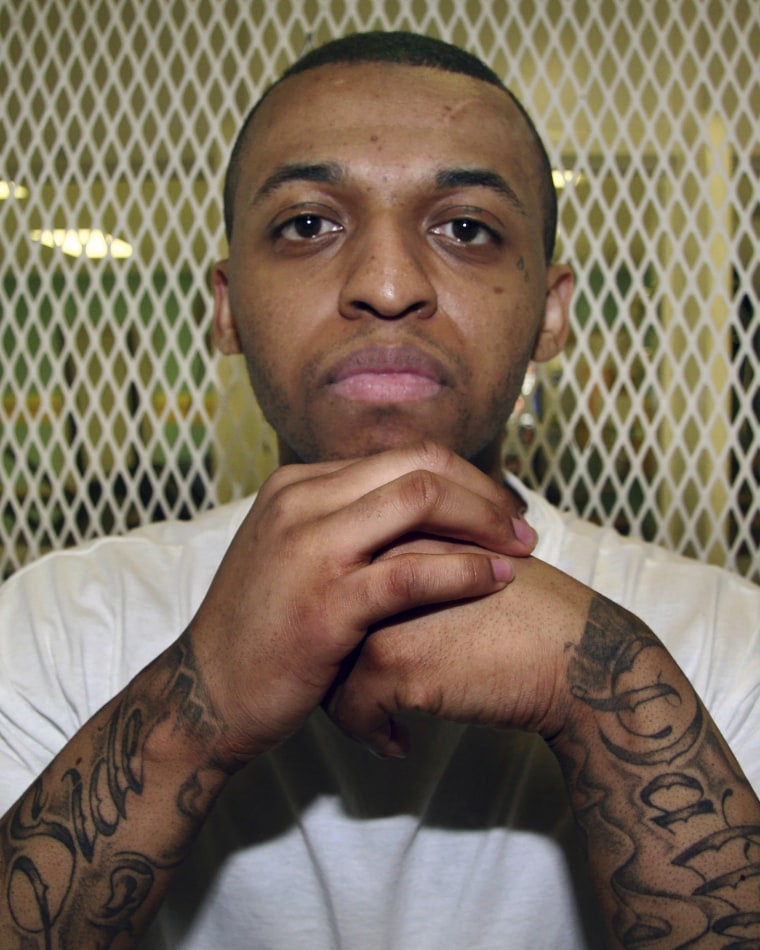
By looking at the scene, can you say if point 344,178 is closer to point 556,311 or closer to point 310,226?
point 310,226

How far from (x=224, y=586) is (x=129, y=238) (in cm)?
108

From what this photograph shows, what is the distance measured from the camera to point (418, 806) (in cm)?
74

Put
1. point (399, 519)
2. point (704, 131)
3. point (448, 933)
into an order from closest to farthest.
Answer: point (399, 519), point (448, 933), point (704, 131)

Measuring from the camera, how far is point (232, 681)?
1.83ft

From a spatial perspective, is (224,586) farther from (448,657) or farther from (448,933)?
(448,933)

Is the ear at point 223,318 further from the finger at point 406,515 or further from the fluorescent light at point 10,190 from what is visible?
the fluorescent light at point 10,190

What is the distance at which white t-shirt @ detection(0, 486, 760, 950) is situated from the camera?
72cm

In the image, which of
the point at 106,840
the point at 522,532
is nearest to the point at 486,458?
the point at 522,532

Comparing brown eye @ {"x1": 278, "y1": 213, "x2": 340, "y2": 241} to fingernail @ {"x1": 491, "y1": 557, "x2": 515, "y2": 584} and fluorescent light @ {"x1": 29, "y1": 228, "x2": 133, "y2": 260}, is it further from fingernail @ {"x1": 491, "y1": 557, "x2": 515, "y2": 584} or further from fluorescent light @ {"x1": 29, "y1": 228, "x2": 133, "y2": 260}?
fluorescent light @ {"x1": 29, "y1": 228, "x2": 133, "y2": 260}

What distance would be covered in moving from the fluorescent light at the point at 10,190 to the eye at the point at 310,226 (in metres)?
0.94

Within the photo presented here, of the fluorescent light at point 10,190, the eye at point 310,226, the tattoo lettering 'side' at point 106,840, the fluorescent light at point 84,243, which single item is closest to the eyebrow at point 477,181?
the eye at point 310,226

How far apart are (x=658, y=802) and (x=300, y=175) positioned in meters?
0.64

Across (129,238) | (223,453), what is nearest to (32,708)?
(223,453)

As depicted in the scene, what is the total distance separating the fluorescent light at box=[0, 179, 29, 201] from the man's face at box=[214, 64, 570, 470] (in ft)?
2.83
